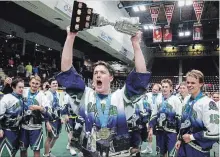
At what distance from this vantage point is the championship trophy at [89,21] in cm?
179

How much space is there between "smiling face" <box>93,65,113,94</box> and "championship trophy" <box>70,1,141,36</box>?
15.7 inches

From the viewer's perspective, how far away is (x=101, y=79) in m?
2.07

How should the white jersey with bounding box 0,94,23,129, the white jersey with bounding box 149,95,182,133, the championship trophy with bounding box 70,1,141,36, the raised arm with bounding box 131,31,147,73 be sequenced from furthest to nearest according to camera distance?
the white jersey with bounding box 149,95,182,133 < the white jersey with bounding box 0,94,23,129 < the raised arm with bounding box 131,31,147,73 < the championship trophy with bounding box 70,1,141,36

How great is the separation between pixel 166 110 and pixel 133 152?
312cm

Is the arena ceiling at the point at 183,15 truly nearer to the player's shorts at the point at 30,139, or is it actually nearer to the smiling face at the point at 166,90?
the smiling face at the point at 166,90

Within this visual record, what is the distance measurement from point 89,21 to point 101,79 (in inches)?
19.3

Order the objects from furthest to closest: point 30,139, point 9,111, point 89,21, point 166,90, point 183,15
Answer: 1. point 183,15
2. point 166,90
3. point 30,139
4. point 9,111
5. point 89,21

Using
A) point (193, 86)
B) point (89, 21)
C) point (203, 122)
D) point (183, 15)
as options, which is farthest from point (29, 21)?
point (89, 21)

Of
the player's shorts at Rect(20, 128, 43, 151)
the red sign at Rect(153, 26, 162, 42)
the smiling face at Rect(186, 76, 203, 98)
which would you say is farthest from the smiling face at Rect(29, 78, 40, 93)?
the red sign at Rect(153, 26, 162, 42)

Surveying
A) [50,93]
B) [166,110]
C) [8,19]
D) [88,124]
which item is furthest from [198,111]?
[8,19]

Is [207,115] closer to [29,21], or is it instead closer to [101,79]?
[101,79]

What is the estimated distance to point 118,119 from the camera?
197 cm

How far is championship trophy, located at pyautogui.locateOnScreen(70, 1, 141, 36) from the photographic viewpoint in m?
1.79

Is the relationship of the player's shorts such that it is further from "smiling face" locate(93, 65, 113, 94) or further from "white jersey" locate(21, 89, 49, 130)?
"smiling face" locate(93, 65, 113, 94)
